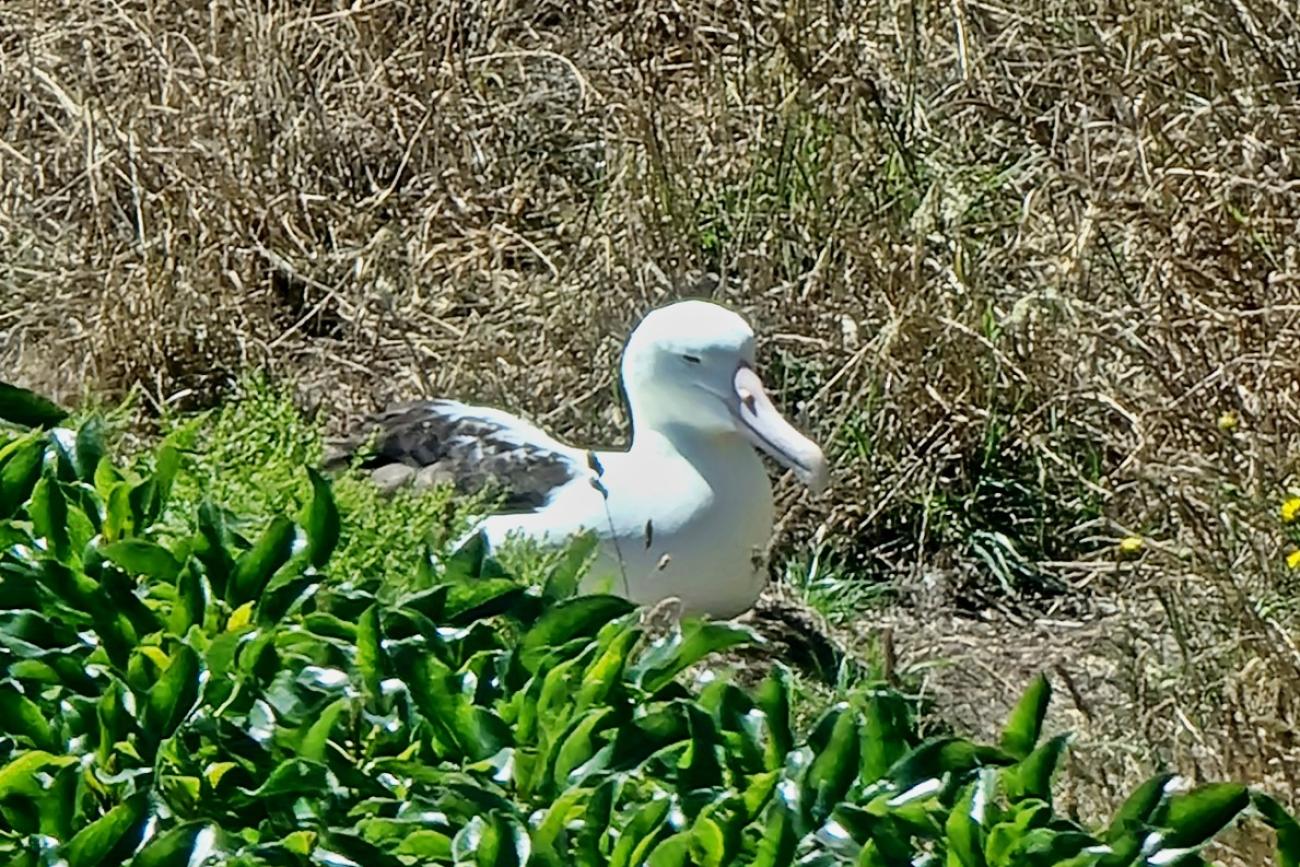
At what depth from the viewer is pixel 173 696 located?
2057 mm

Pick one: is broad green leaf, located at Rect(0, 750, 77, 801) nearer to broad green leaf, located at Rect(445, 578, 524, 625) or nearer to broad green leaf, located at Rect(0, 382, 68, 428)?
broad green leaf, located at Rect(445, 578, 524, 625)

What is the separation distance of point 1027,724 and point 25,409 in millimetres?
1472

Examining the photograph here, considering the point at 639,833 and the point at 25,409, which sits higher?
the point at 25,409

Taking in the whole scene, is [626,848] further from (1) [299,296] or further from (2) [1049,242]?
(1) [299,296]

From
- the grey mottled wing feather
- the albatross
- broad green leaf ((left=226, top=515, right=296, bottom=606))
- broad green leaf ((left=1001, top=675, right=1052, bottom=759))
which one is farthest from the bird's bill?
broad green leaf ((left=1001, top=675, right=1052, bottom=759))

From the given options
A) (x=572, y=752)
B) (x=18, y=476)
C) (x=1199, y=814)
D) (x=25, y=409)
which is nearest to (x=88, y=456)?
(x=18, y=476)

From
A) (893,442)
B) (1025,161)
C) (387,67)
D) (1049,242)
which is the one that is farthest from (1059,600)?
(387,67)

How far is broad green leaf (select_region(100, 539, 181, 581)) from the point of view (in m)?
2.36

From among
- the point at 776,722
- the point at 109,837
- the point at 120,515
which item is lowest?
the point at 109,837

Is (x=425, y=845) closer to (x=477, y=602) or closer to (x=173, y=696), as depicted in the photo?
(x=173, y=696)

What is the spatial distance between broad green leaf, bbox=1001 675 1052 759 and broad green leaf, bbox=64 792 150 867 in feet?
2.47

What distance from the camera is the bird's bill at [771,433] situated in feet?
15.2

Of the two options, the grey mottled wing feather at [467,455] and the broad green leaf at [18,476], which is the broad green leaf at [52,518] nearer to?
the broad green leaf at [18,476]

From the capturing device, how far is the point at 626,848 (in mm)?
1849
